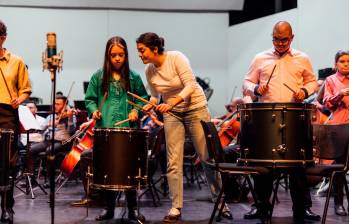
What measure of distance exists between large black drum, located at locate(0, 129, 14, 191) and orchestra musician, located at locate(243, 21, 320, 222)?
6.51 feet

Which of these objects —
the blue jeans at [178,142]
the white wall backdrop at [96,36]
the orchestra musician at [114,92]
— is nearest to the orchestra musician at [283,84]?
the blue jeans at [178,142]

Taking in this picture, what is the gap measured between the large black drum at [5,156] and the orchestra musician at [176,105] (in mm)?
1204

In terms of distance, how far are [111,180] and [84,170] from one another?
1.36 metres

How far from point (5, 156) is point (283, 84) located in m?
2.30

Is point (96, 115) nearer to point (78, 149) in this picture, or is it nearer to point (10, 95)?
point (10, 95)

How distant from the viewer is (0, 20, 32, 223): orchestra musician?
4.50 m

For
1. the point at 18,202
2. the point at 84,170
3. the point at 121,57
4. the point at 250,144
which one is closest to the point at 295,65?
the point at 250,144

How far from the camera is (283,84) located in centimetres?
456

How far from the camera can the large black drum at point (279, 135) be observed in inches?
145

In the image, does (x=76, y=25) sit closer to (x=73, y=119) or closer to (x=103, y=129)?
(x=73, y=119)

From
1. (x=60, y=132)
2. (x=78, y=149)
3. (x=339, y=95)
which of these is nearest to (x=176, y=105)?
(x=339, y=95)

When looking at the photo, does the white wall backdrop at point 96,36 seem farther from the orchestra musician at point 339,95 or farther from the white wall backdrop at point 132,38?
the orchestra musician at point 339,95

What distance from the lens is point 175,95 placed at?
471 centimetres

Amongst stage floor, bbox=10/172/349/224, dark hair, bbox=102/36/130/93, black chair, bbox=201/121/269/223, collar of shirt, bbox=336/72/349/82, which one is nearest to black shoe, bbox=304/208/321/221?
stage floor, bbox=10/172/349/224
